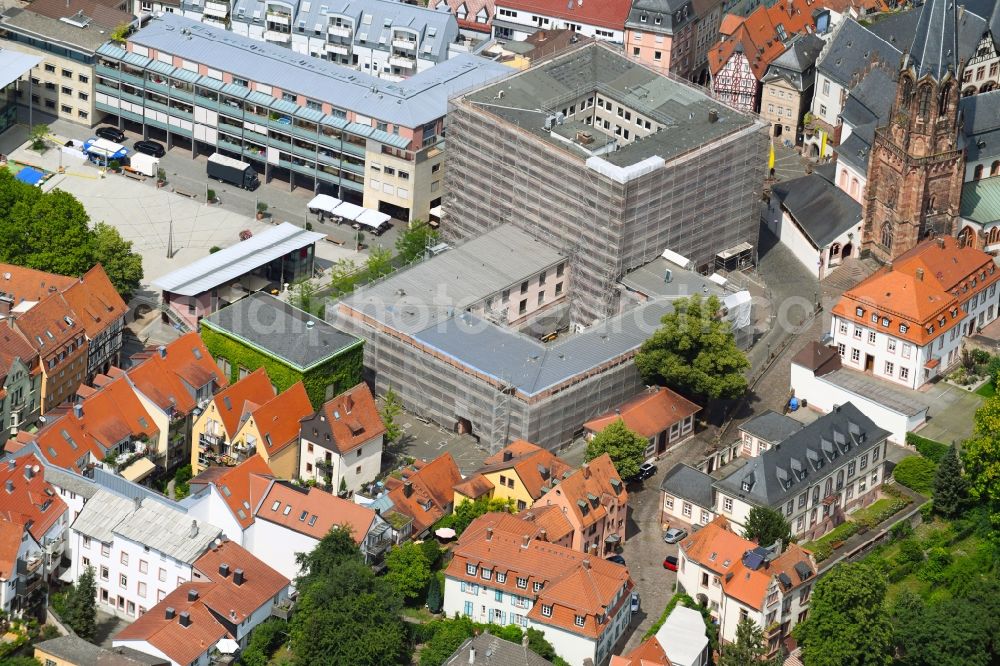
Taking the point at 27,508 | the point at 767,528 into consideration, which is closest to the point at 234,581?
the point at 27,508

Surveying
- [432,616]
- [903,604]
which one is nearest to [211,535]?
[432,616]

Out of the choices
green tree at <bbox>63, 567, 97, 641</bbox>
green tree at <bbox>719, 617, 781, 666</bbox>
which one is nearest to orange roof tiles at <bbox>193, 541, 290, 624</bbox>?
green tree at <bbox>63, 567, 97, 641</bbox>

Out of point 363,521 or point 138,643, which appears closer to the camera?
point 138,643

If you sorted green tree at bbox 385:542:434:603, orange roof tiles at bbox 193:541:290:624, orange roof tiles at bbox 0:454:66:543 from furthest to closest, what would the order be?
orange roof tiles at bbox 0:454:66:543
green tree at bbox 385:542:434:603
orange roof tiles at bbox 193:541:290:624

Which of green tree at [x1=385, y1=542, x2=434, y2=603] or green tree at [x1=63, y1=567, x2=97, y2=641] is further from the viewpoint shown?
green tree at [x1=385, y1=542, x2=434, y2=603]

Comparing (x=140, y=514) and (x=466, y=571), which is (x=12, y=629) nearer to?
(x=140, y=514)

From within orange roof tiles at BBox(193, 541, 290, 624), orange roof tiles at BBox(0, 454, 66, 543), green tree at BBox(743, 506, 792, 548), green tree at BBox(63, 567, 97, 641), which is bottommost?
green tree at BBox(63, 567, 97, 641)

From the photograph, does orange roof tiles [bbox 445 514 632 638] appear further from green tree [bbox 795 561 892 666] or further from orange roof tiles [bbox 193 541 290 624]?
green tree [bbox 795 561 892 666]
